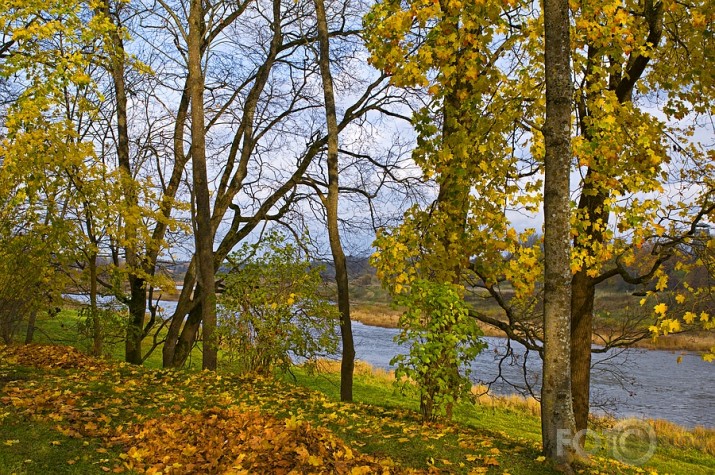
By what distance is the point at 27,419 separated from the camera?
16.0 feet

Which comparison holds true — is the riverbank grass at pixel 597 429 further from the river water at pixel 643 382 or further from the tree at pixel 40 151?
the tree at pixel 40 151

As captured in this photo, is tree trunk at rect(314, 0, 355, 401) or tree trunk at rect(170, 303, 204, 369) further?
tree trunk at rect(170, 303, 204, 369)

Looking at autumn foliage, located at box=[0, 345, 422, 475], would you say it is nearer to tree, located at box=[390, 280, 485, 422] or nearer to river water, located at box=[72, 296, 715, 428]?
tree, located at box=[390, 280, 485, 422]

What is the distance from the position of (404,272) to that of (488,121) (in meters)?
2.08

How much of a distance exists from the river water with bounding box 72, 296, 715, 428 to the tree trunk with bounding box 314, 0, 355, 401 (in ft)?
7.30

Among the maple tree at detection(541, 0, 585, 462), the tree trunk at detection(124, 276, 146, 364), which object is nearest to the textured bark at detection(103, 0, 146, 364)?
A: the tree trunk at detection(124, 276, 146, 364)

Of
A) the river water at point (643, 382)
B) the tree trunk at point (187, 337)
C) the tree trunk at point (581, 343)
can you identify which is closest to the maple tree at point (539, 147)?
the tree trunk at point (581, 343)

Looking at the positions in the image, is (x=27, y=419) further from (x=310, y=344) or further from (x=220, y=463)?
(x=310, y=344)

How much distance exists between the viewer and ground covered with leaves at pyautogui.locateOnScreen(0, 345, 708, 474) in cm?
394

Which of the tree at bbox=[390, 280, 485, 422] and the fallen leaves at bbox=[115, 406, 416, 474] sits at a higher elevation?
the tree at bbox=[390, 280, 485, 422]

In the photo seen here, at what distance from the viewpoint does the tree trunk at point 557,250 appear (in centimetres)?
461

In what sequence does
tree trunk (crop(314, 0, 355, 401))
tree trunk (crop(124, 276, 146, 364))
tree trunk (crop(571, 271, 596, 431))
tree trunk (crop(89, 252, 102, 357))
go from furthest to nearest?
tree trunk (crop(124, 276, 146, 364)) → tree trunk (crop(89, 252, 102, 357)) → tree trunk (crop(314, 0, 355, 401)) → tree trunk (crop(571, 271, 596, 431))

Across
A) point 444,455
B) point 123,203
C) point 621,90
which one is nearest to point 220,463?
point 444,455

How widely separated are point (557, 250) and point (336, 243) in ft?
16.6
